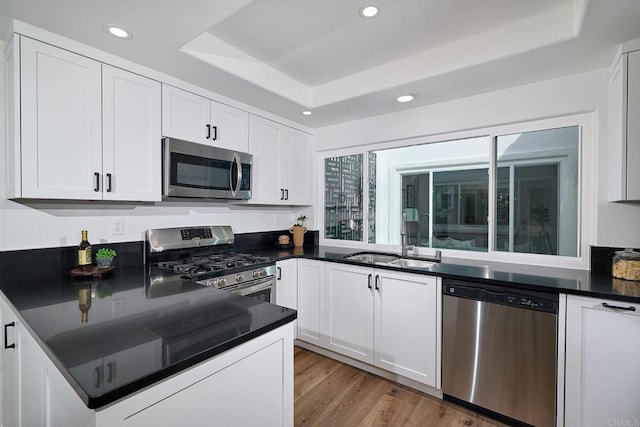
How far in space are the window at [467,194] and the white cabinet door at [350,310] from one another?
2.54 ft

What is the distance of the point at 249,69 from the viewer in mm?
2271

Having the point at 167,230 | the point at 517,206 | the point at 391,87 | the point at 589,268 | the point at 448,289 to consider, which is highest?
the point at 391,87

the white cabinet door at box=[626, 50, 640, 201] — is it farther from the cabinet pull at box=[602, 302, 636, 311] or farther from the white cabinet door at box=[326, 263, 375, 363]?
the white cabinet door at box=[326, 263, 375, 363]

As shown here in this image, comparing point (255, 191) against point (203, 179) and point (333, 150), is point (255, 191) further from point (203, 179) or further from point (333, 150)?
point (333, 150)

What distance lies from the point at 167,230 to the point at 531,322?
262 cm

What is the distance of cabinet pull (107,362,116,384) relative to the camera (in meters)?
0.73

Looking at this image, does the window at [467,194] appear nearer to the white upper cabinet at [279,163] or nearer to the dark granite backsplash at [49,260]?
the white upper cabinet at [279,163]

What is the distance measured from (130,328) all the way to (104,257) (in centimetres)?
114

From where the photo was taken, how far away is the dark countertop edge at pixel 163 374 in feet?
2.21

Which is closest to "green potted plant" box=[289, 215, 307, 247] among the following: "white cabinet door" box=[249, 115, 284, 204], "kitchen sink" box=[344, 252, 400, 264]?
"white cabinet door" box=[249, 115, 284, 204]

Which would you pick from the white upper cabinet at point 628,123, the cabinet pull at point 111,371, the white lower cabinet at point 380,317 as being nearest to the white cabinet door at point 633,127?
the white upper cabinet at point 628,123

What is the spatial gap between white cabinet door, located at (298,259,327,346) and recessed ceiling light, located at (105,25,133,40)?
2.09 m

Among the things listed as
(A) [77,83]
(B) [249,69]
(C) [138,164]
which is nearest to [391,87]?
(B) [249,69]

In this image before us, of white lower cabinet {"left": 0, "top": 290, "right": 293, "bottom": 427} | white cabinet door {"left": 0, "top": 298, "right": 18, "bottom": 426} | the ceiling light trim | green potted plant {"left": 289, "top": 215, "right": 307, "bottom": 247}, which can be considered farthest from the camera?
green potted plant {"left": 289, "top": 215, "right": 307, "bottom": 247}
